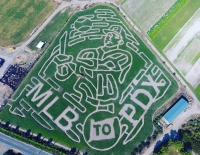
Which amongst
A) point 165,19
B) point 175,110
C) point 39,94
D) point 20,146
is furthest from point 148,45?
point 20,146

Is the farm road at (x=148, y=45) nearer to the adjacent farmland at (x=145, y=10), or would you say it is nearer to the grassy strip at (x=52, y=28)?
the grassy strip at (x=52, y=28)

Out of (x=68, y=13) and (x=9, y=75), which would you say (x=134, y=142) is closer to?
(x=9, y=75)

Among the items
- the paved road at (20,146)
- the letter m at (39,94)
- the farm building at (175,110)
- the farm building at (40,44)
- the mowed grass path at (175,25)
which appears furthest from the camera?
the mowed grass path at (175,25)

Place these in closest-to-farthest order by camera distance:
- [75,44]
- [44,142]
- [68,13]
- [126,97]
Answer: [44,142]
[126,97]
[75,44]
[68,13]

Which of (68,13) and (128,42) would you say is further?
(68,13)

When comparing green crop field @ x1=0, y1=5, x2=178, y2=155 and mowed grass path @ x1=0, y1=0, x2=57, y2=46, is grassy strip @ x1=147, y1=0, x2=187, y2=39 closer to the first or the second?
green crop field @ x1=0, y1=5, x2=178, y2=155

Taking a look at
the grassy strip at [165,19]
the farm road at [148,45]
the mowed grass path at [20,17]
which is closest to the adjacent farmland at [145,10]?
the grassy strip at [165,19]

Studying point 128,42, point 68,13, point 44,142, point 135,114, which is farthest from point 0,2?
point 135,114

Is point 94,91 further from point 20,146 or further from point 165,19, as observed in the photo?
point 165,19
